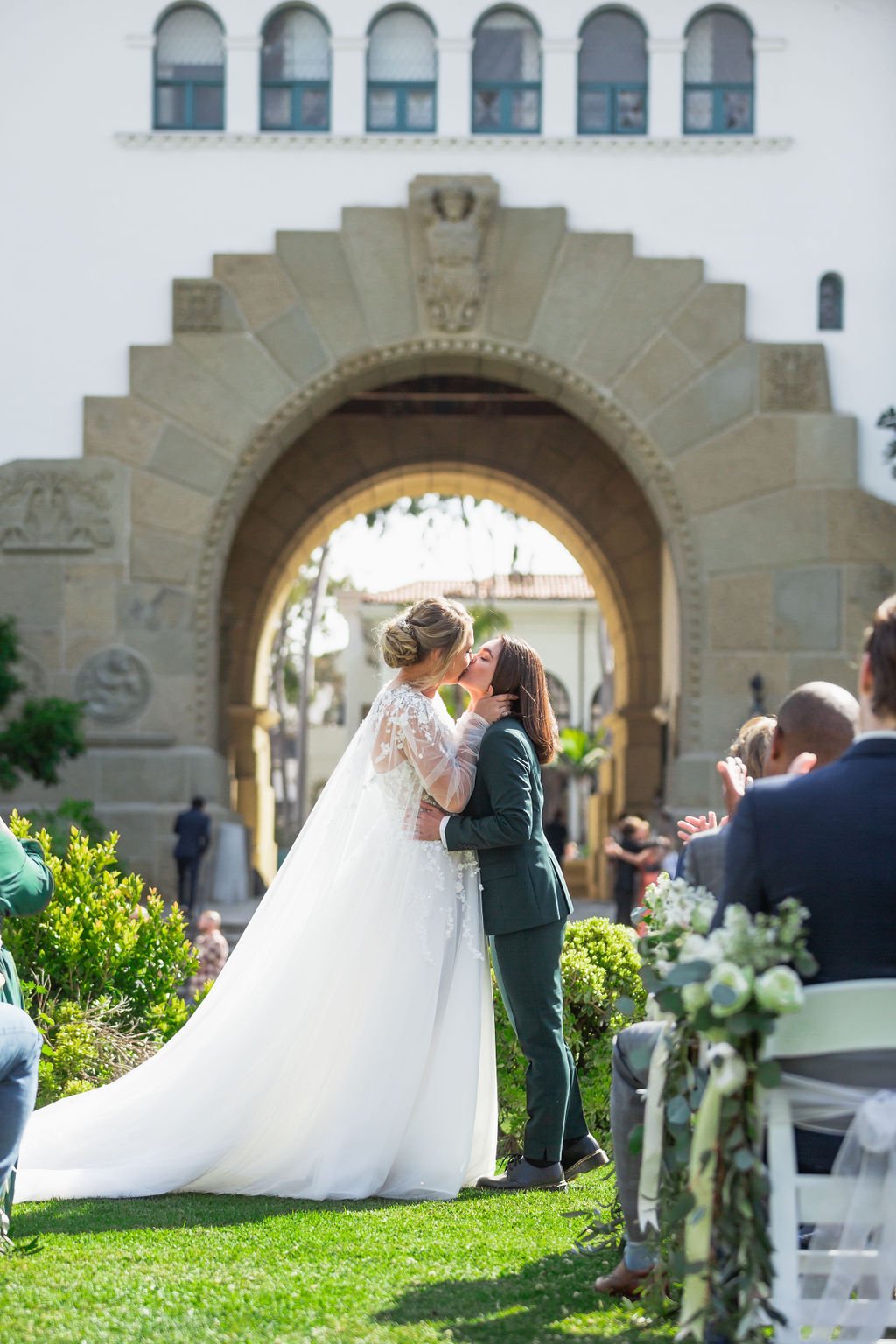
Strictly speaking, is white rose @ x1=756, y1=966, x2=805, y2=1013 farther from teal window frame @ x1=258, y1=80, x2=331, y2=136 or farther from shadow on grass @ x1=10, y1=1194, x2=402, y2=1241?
teal window frame @ x1=258, y1=80, x2=331, y2=136

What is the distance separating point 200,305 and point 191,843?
17.8 feet

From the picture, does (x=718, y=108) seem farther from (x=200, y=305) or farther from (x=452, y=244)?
(x=200, y=305)

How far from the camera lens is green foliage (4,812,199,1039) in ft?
25.3

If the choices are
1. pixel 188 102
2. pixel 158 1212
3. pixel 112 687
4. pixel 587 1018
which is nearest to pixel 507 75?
pixel 188 102

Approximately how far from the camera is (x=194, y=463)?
17.6 meters

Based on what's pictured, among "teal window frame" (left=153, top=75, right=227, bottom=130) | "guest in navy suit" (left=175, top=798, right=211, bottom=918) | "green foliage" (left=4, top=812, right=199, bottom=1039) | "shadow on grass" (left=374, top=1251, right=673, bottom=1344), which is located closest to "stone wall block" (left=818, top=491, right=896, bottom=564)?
"guest in navy suit" (left=175, top=798, right=211, bottom=918)

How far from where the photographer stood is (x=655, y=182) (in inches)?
700

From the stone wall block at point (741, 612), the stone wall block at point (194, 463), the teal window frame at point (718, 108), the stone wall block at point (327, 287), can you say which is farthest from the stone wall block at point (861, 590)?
the stone wall block at point (194, 463)

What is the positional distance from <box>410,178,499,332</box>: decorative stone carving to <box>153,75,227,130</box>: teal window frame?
2.29 m

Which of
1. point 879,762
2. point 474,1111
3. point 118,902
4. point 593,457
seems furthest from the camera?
point 593,457

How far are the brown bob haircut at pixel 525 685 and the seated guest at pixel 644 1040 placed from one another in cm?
193

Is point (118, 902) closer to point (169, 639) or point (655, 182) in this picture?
point (169, 639)

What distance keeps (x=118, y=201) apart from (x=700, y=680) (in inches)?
304

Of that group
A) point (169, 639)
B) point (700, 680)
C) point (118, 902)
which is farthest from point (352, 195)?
point (118, 902)
